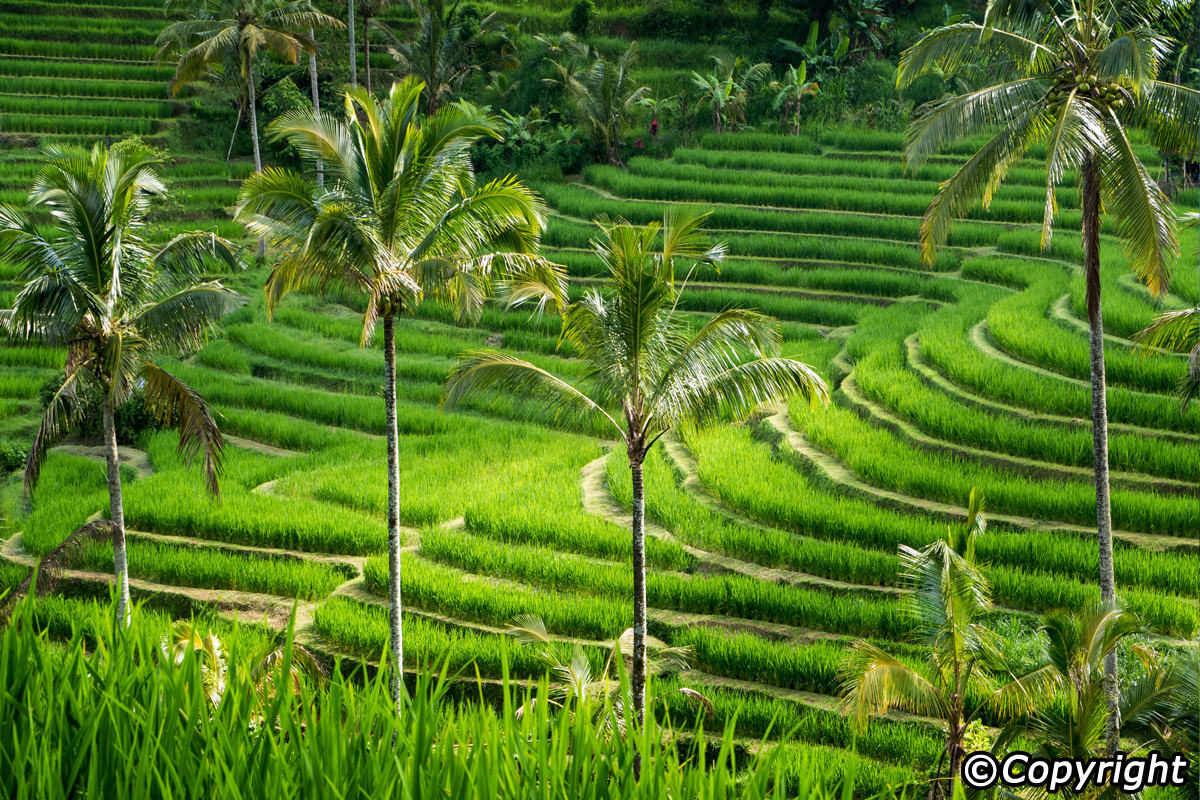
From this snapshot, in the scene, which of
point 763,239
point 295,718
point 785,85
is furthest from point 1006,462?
point 785,85

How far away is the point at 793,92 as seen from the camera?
26594 mm

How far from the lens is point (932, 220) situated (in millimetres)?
8992

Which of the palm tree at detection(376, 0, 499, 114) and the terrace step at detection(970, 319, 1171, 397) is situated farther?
the palm tree at detection(376, 0, 499, 114)

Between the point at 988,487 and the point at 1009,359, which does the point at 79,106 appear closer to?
the point at 1009,359

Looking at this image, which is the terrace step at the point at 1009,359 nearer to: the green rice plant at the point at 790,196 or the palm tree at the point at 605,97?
the green rice plant at the point at 790,196

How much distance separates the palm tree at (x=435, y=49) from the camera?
87.0ft

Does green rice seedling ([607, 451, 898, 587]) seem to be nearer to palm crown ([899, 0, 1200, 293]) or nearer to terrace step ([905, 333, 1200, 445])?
terrace step ([905, 333, 1200, 445])

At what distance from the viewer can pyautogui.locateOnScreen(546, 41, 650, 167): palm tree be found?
84.1 ft

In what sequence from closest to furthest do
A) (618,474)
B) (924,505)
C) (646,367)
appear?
(646,367) < (924,505) < (618,474)

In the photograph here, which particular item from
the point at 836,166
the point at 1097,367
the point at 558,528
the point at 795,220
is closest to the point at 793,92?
the point at 836,166

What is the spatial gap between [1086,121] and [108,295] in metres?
8.19

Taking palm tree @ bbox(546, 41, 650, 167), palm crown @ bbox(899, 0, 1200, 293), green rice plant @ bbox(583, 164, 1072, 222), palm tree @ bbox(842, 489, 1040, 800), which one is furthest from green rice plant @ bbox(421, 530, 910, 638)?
palm tree @ bbox(546, 41, 650, 167)

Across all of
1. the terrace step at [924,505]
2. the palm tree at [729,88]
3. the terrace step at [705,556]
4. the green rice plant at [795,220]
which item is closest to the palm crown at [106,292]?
the terrace step at [705,556]

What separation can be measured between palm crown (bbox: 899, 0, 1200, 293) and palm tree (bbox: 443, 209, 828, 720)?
1593mm
